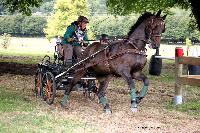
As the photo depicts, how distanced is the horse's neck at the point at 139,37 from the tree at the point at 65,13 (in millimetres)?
59732

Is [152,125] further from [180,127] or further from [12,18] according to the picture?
[12,18]

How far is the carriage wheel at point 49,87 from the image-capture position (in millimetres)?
13012

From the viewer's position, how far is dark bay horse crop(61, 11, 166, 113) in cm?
1200

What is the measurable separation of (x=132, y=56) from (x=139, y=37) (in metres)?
0.57

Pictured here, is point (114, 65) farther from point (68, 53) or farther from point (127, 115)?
point (68, 53)

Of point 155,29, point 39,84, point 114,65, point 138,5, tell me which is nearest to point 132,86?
point 114,65

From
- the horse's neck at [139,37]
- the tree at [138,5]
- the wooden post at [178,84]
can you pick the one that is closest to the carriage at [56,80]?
the horse's neck at [139,37]

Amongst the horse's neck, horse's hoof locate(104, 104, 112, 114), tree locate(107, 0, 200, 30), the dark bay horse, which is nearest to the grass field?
horse's hoof locate(104, 104, 112, 114)

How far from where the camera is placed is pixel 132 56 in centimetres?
1205

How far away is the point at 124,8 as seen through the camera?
129 feet

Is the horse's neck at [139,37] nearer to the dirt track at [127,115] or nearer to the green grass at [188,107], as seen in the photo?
the dirt track at [127,115]

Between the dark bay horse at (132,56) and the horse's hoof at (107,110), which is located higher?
the dark bay horse at (132,56)

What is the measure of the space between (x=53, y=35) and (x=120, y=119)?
64491 millimetres

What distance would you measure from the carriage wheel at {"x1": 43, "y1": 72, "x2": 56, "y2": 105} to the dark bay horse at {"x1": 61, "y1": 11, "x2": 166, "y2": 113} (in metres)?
0.48
